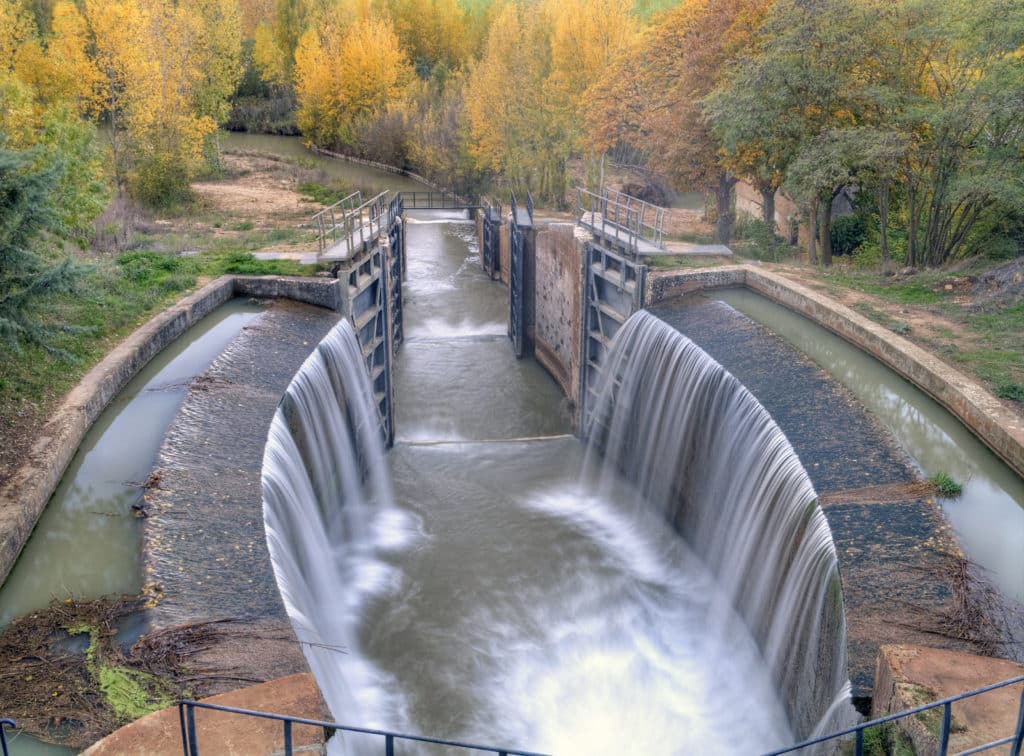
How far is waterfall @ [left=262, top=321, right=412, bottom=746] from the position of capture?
33.8 feet

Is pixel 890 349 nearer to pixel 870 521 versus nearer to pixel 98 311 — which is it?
pixel 870 521

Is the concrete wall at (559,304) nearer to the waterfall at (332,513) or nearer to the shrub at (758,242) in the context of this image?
the waterfall at (332,513)

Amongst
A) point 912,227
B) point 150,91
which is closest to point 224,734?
point 912,227

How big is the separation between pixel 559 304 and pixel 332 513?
11.3 m

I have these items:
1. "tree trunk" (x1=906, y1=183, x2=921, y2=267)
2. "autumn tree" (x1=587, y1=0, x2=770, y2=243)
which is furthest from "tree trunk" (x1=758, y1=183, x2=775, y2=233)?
"tree trunk" (x1=906, y1=183, x2=921, y2=267)

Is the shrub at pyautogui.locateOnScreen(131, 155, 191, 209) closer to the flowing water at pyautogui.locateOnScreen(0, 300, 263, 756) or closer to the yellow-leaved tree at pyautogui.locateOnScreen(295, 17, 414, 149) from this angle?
the yellow-leaved tree at pyautogui.locateOnScreen(295, 17, 414, 149)

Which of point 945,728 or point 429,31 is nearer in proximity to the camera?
point 945,728

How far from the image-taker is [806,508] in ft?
34.0

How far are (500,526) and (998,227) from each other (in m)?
14.2

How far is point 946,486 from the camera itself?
10.5m

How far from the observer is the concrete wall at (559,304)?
74.1ft

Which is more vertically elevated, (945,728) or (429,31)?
(429,31)

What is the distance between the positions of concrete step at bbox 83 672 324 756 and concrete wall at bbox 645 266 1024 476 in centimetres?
900

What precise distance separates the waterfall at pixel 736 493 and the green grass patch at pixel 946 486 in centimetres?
149
